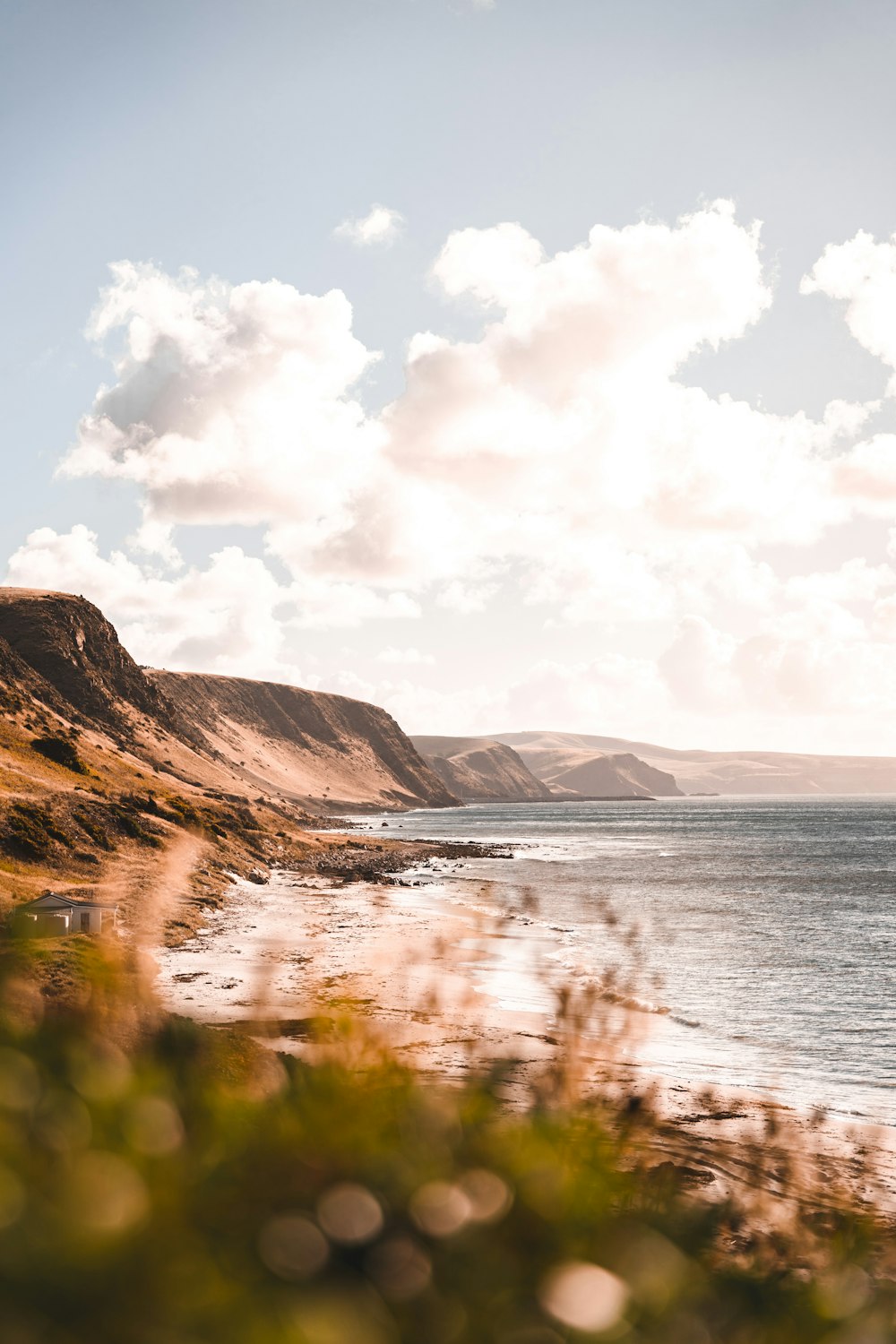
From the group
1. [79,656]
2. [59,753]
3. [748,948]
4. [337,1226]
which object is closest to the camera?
[337,1226]

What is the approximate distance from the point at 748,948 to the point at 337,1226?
38.3 m

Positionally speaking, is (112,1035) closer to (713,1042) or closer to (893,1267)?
(893,1267)

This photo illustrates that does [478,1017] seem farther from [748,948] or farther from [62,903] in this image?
[748,948]

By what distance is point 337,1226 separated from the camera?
184 centimetres

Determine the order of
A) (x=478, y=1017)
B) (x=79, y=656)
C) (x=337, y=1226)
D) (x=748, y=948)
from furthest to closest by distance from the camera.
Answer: (x=79, y=656), (x=748, y=948), (x=478, y=1017), (x=337, y=1226)

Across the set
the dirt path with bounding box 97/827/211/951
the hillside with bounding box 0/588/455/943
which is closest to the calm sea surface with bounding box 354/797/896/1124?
the dirt path with bounding box 97/827/211/951

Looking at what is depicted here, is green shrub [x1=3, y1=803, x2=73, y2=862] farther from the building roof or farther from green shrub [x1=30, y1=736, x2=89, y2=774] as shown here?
green shrub [x1=30, y1=736, x2=89, y2=774]

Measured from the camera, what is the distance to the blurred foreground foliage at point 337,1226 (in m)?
1.44

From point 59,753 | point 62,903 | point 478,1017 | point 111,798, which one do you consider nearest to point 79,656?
point 59,753

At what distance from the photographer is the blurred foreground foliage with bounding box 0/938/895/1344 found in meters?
1.44

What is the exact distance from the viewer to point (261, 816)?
287 ft

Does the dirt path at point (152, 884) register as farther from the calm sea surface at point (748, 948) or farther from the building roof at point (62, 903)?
the calm sea surface at point (748, 948)

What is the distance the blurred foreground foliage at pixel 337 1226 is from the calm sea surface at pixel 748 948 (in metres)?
5.76

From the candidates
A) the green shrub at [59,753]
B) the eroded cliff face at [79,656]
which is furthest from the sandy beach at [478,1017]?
the eroded cliff face at [79,656]
